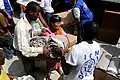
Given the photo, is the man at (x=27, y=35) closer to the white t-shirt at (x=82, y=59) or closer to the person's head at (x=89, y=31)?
the white t-shirt at (x=82, y=59)

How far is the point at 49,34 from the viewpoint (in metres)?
5.37

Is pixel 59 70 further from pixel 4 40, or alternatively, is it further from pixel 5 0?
pixel 5 0

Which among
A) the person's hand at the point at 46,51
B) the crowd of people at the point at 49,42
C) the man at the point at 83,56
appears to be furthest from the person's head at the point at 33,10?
the man at the point at 83,56

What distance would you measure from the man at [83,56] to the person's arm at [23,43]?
0.91 meters

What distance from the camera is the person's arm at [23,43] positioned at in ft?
16.2

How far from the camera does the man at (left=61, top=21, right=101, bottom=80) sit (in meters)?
3.96

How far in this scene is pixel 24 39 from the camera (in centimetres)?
497

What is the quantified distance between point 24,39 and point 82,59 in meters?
1.34

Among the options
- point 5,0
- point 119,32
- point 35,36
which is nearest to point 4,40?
point 5,0

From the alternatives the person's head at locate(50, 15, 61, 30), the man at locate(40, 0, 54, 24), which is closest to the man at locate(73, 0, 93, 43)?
the man at locate(40, 0, 54, 24)

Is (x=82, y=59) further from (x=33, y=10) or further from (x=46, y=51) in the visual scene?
(x=33, y=10)

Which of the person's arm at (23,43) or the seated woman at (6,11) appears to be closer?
the person's arm at (23,43)

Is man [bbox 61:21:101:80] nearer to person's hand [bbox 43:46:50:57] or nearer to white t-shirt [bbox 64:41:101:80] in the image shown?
white t-shirt [bbox 64:41:101:80]

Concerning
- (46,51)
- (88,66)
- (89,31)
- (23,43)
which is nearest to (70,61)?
(88,66)
